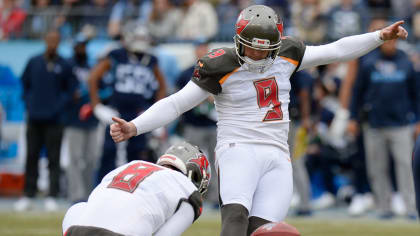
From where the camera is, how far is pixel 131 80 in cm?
957

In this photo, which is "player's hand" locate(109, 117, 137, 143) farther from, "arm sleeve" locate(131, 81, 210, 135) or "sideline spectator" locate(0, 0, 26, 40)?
"sideline spectator" locate(0, 0, 26, 40)

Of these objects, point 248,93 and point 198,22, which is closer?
point 248,93

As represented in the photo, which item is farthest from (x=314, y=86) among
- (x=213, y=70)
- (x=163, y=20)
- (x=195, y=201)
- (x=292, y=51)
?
(x=195, y=201)

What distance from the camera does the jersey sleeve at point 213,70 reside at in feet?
17.2

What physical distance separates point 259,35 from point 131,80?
457cm


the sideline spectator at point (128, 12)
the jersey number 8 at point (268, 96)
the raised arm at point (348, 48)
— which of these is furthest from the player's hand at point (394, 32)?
the sideline spectator at point (128, 12)

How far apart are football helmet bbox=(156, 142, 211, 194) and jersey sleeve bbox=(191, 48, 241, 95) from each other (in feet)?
1.50

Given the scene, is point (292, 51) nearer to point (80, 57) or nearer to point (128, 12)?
point (80, 57)

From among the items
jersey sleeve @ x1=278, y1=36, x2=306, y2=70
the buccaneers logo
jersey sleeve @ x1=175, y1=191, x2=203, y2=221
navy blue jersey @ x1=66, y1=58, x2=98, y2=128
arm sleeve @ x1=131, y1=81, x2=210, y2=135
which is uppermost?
jersey sleeve @ x1=278, y1=36, x2=306, y2=70

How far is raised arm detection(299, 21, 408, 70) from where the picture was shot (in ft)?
17.9

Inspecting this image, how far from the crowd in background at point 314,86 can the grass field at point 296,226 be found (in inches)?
24.9

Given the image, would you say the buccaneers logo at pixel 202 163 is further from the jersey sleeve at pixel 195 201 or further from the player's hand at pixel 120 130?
the player's hand at pixel 120 130

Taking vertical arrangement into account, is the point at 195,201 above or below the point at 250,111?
below

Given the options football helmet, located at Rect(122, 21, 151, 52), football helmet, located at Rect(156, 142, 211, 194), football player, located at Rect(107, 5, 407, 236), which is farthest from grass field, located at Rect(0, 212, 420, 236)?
football helmet, located at Rect(156, 142, 211, 194)
